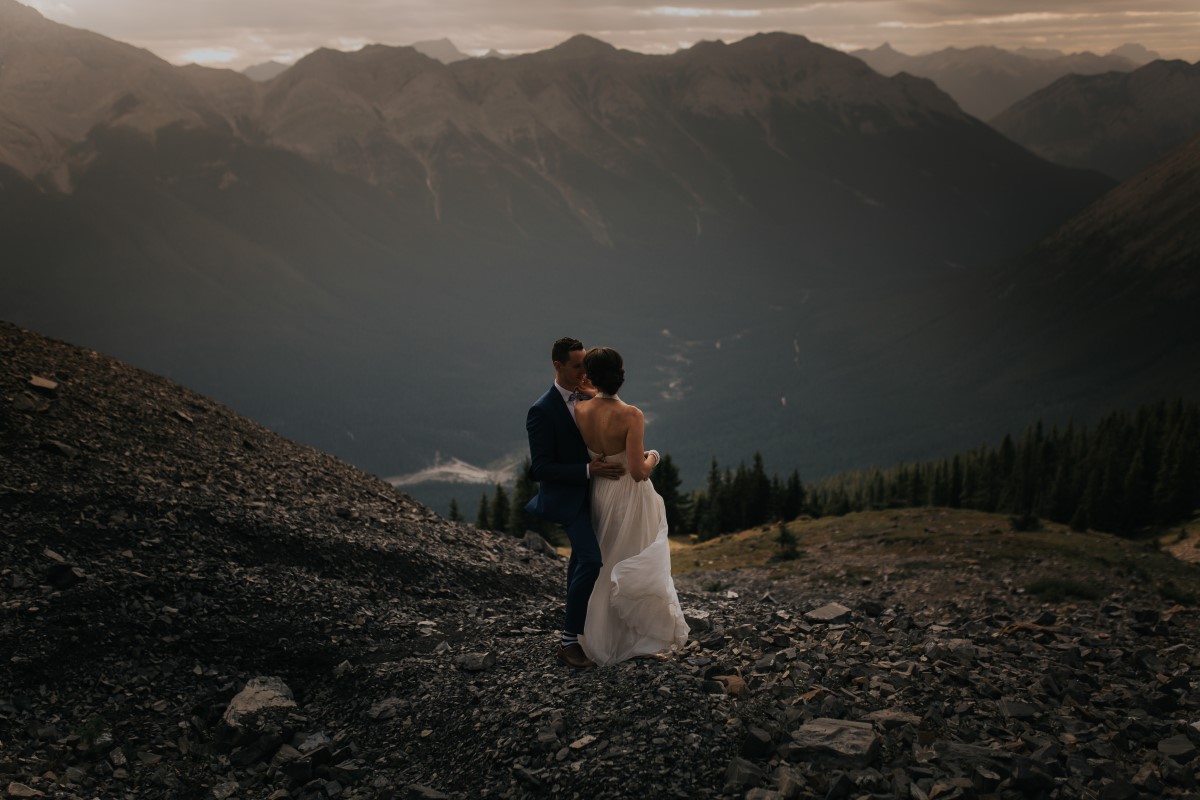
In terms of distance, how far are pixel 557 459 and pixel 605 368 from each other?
1850mm

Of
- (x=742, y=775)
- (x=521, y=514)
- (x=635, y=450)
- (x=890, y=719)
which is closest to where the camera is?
(x=742, y=775)

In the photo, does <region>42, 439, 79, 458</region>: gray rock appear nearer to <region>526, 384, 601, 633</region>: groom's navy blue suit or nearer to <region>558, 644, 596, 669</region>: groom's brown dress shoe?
<region>526, 384, 601, 633</region>: groom's navy blue suit

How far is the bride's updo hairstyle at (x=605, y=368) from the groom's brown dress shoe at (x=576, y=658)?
4312 millimetres

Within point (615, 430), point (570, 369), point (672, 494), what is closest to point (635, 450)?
point (615, 430)

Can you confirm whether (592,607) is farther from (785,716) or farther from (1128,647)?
(1128,647)

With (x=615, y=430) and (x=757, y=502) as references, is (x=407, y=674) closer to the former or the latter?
(x=615, y=430)

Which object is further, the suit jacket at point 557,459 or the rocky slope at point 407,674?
the suit jacket at point 557,459

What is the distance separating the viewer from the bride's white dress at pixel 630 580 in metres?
14.0

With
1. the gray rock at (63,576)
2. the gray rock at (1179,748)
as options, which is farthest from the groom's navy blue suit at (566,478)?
the gray rock at (63,576)

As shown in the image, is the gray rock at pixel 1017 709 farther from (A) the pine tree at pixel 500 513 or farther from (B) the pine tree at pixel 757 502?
(B) the pine tree at pixel 757 502

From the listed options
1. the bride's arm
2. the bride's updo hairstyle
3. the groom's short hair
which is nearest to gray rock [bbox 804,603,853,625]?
the bride's arm

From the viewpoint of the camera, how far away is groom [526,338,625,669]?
1398 centimetres

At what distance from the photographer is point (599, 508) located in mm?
14312

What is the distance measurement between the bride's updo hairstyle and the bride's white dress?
→ 4.32 ft
